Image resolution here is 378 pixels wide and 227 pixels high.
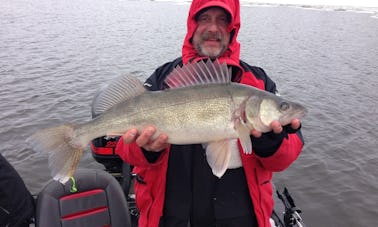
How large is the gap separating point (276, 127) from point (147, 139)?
1.10 m

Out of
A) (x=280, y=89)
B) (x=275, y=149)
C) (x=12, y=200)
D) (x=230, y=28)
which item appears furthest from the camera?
(x=280, y=89)

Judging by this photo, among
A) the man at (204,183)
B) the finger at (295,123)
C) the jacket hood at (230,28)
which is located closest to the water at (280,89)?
the man at (204,183)

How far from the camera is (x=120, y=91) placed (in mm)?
3018

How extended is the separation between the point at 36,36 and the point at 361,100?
19.8 m

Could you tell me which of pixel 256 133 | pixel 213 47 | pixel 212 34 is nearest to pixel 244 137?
pixel 256 133

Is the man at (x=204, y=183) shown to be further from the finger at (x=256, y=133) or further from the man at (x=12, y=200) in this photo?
the man at (x=12, y=200)

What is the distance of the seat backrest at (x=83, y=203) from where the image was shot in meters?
3.51

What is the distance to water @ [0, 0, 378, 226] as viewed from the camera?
785 centimetres

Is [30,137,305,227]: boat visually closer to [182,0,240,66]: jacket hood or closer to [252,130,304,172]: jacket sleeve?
[252,130,304,172]: jacket sleeve

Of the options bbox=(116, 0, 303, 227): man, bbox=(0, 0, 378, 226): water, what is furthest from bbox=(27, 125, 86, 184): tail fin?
bbox=(0, 0, 378, 226): water

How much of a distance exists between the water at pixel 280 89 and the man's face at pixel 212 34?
488 cm

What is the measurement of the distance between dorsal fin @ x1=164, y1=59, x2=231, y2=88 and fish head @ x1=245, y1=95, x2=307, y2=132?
32 centimetres

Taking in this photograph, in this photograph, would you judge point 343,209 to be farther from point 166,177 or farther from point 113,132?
point 113,132

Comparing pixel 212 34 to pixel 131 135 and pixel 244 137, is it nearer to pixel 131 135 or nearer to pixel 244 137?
pixel 244 137
